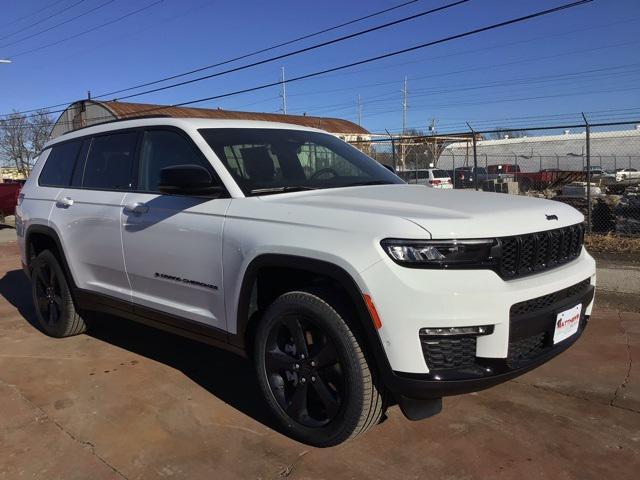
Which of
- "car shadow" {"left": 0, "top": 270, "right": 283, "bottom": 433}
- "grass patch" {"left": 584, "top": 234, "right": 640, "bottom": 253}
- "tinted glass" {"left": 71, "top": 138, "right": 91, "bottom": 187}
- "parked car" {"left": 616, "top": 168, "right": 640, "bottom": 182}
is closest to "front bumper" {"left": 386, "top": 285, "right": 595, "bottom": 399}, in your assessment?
"car shadow" {"left": 0, "top": 270, "right": 283, "bottom": 433}

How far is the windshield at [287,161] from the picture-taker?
12.0ft

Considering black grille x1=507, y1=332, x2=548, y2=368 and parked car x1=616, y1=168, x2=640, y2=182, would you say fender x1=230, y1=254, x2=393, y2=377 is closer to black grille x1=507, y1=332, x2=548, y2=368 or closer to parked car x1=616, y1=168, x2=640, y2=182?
black grille x1=507, y1=332, x2=548, y2=368

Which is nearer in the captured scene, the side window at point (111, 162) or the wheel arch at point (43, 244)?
the side window at point (111, 162)

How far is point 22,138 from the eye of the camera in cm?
5356

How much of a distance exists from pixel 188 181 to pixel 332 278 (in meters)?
1.09

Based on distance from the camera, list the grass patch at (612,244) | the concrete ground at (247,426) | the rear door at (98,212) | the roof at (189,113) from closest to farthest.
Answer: the concrete ground at (247,426) < the rear door at (98,212) < the grass patch at (612,244) < the roof at (189,113)

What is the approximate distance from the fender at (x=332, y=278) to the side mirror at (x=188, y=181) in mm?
592

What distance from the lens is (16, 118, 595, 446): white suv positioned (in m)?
2.68

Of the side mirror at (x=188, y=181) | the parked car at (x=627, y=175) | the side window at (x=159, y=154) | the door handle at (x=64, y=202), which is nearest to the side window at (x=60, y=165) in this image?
the door handle at (x=64, y=202)

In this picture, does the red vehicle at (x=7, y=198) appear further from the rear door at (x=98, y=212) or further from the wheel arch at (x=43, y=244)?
the rear door at (x=98, y=212)

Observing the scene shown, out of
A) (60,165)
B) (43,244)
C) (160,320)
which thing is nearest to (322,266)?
(160,320)

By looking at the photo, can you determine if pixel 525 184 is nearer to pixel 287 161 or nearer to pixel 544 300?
pixel 287 161

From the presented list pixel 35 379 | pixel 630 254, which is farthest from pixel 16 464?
pixel 630 254

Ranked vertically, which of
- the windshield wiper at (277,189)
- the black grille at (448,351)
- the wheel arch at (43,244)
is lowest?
the black grille at (448,351)
